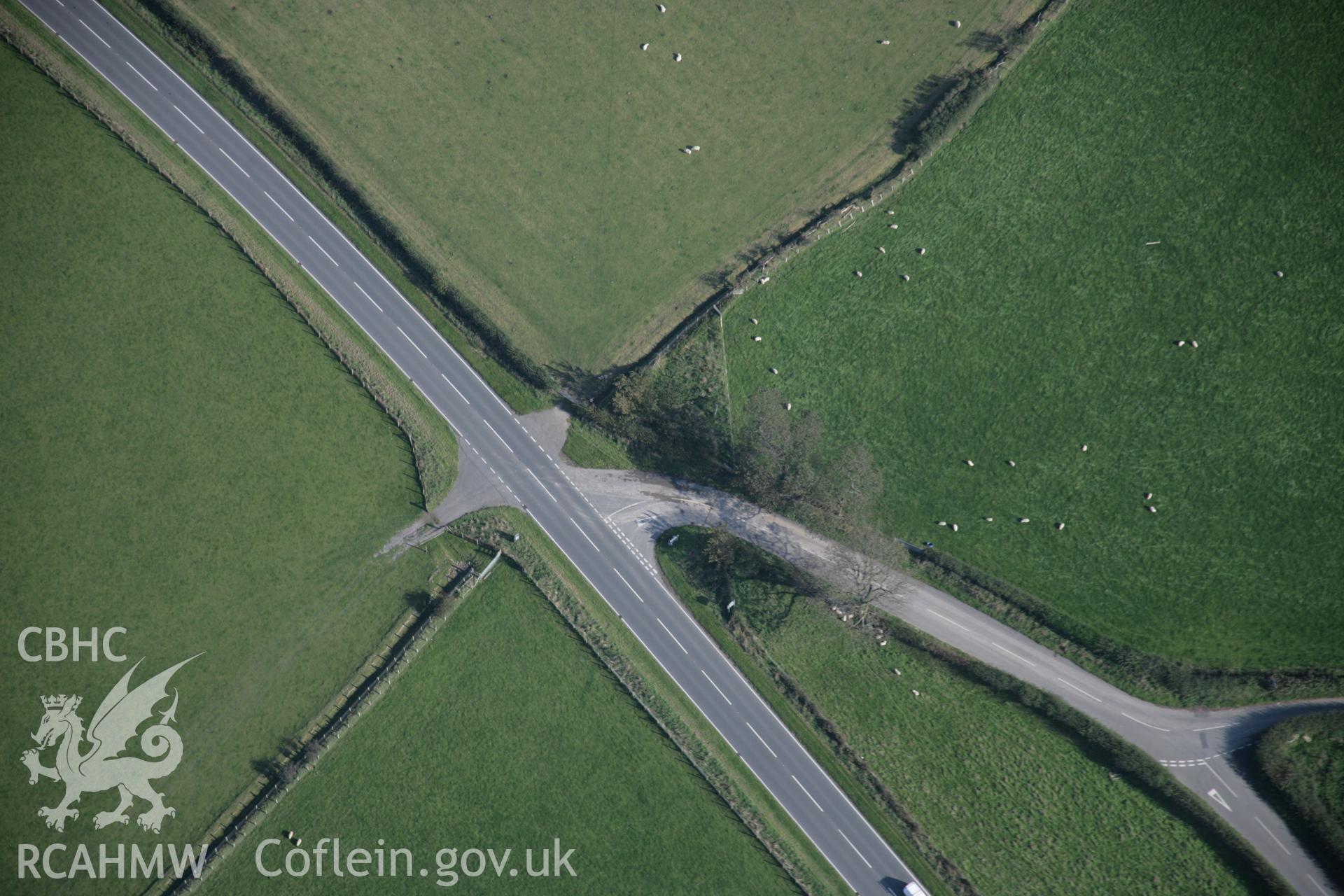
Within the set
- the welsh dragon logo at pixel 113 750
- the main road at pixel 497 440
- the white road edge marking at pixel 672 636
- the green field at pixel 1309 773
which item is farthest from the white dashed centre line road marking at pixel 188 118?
the green field at pixel 1309 773

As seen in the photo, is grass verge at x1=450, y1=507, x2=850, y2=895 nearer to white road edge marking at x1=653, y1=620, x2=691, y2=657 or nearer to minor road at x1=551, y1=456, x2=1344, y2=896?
white road edge marking at x1=653, y1=620, x2=691, y2=657

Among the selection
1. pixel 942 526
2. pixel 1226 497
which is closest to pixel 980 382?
pixel 942 526

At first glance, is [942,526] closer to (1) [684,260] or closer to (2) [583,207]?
(1) [684,260]

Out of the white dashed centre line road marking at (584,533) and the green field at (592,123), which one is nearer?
the white dashed centre line road marking at (584,533)

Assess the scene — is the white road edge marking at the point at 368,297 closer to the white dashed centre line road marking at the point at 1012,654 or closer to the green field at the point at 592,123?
the green field at the point at 592,123

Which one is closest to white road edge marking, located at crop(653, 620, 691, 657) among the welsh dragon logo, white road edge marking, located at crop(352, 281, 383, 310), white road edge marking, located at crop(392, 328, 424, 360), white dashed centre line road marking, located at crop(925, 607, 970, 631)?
white dashed centre line road marking, located at crop(925, 607, 970, 631)

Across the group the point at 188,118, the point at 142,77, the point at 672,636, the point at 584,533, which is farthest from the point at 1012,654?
the point at 142,77

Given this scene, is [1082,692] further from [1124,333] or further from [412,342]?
[412,342]
